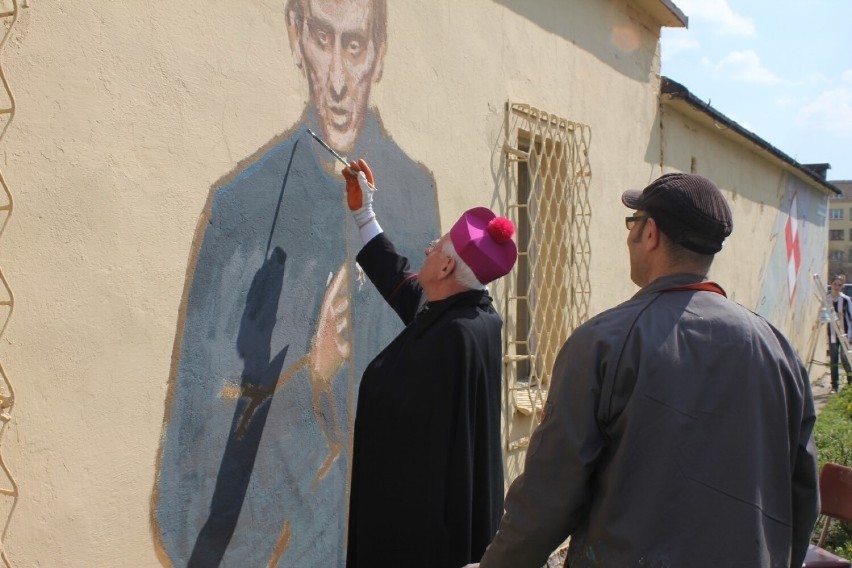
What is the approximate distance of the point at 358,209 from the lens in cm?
320

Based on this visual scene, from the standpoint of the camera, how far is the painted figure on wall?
272cm

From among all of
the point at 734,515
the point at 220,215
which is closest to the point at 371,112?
the point at 220,215

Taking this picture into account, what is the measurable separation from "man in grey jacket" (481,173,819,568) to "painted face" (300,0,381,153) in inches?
65.9

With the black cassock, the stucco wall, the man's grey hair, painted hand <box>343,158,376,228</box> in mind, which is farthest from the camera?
the stucco wall

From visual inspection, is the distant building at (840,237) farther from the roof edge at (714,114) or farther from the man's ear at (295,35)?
the man's ear at (295,35)

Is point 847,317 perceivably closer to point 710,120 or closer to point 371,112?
point 710,120

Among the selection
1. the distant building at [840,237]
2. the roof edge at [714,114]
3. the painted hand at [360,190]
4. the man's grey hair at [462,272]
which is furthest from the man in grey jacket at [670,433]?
the distant building at [840,237]

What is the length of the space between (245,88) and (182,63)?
0.27 metres

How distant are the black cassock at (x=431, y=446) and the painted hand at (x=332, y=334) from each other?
0.61 metres

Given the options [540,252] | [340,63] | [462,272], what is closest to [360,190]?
[340,63]

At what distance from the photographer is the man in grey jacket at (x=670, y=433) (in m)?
1.75

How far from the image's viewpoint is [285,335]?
3070 millimetres

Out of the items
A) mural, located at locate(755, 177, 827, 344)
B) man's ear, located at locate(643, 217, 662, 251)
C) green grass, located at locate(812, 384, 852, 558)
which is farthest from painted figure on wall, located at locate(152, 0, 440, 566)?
mural, located at locate(755, 177, 827, 344)

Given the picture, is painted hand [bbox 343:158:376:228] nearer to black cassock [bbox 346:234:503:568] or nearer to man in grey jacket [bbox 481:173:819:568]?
black cassock [bbox 346:234:503:568]
